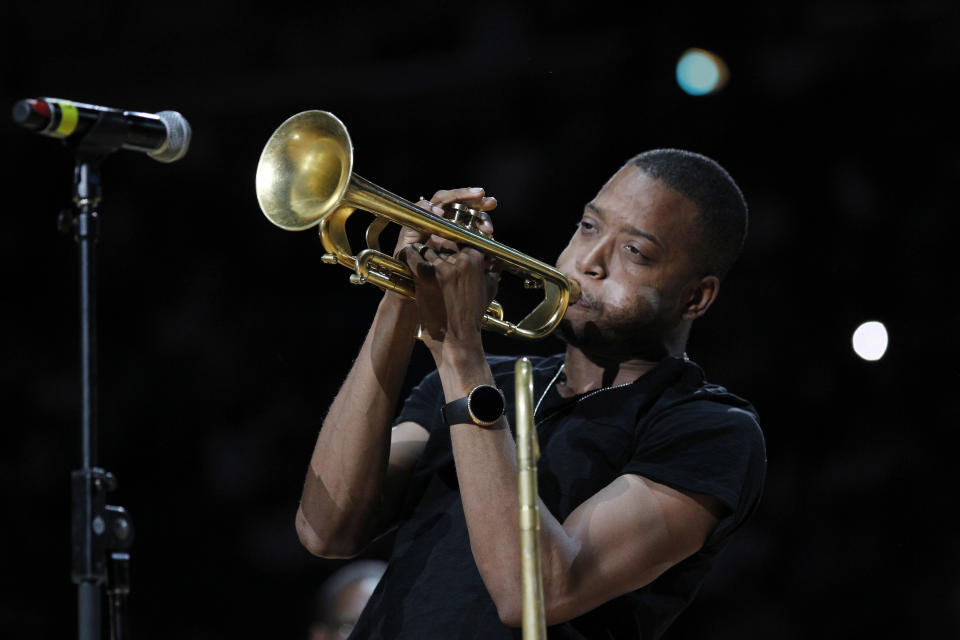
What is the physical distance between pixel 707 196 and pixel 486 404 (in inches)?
37.7

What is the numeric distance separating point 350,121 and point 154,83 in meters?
1.00

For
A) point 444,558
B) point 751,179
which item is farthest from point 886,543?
point 444,558

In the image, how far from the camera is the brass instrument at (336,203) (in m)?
2.41

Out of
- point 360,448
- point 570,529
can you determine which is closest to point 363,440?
point 360,448

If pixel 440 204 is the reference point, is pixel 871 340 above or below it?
above

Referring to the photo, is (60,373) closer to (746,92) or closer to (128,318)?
(128,318)

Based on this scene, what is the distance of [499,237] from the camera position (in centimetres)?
542

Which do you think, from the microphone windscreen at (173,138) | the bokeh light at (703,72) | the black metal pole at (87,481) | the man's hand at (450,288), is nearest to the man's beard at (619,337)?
the man's hand at (450,288)

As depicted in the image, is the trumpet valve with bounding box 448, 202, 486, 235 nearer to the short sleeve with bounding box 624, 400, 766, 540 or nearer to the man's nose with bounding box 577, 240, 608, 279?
the man's nose with bounding box 577, 240, 608, 279

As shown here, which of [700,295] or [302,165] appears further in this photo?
[700,295]

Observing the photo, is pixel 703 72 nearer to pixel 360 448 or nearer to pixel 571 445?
pixel 571 445

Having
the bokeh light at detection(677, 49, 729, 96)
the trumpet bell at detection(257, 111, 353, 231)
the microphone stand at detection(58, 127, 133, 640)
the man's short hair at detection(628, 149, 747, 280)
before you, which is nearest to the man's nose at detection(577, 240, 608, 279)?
the man's short hair at detection(628, 149, 747, 280)

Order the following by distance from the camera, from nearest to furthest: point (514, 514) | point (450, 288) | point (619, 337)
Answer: point (514, 514)
point (450, 288)
point (619, 337)

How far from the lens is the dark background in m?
4.88
